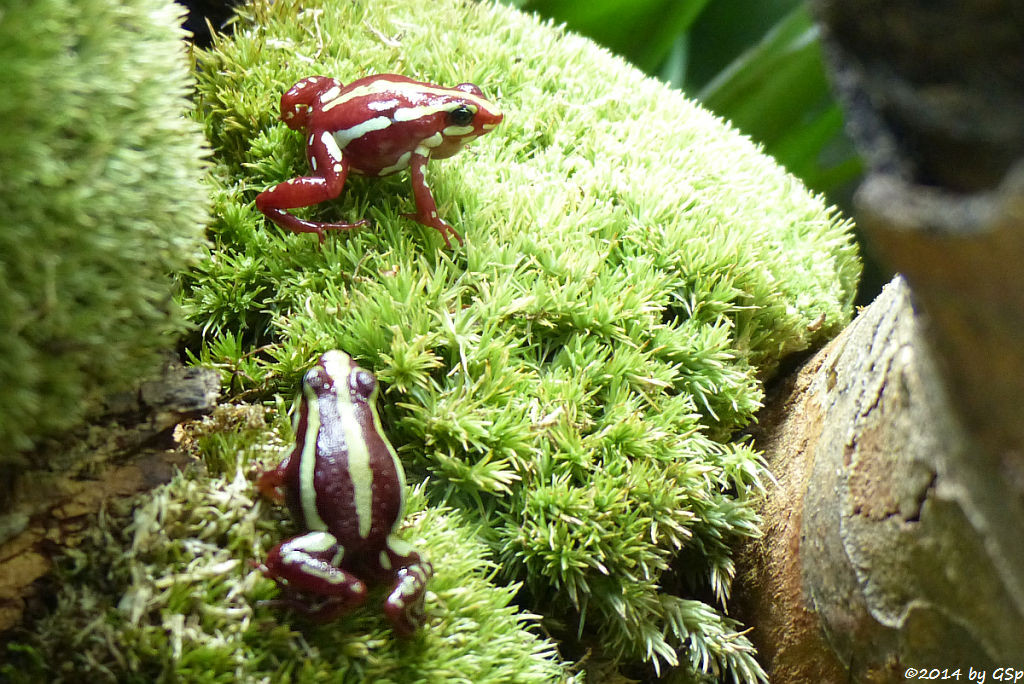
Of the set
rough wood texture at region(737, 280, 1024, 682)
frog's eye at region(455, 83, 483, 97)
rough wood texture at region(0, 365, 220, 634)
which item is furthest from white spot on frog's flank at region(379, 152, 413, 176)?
rough wood texture at region(737, 280, 1024, 682)

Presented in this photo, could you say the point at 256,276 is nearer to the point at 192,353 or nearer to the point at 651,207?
the point at 192,353

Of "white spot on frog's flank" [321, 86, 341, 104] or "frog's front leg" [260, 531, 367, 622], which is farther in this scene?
"white spot on frog's flank" [321, 86, 341, 104]

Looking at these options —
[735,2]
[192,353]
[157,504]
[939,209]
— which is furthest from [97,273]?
[735,2]

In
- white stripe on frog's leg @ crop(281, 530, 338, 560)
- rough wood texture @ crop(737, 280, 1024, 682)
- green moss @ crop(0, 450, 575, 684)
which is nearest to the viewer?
rough wood texture @ crop(737, 280, 1024, 682)

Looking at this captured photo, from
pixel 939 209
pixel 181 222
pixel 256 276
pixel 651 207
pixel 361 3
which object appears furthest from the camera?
pixel 361 3

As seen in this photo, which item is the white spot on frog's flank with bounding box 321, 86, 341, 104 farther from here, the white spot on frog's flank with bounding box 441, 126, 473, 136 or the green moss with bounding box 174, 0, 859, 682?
the white spot on frog's flank with bounding box 441, 126, 473, 136
